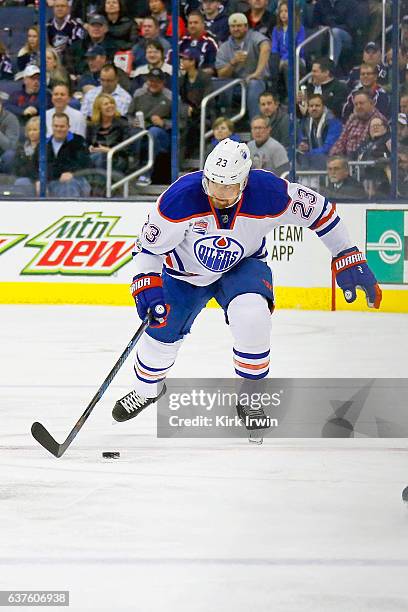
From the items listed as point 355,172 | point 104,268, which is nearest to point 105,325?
point 104,268

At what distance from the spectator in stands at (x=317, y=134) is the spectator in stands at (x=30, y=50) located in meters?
2.24

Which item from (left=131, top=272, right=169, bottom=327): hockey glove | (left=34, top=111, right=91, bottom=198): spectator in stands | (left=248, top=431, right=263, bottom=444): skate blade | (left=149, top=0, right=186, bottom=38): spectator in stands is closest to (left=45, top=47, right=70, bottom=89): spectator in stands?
(left=34, top=111, right=91, bottom=198): spectator in stands

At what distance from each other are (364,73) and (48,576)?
7.08 meters

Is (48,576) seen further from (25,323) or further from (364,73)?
(364,73)

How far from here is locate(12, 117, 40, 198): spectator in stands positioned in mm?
9953

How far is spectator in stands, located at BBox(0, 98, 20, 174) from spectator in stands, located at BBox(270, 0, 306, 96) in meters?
2.07

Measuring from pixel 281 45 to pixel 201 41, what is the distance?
0.72 metres

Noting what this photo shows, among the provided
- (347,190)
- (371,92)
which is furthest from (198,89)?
(347,190)

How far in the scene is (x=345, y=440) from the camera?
14.3ft

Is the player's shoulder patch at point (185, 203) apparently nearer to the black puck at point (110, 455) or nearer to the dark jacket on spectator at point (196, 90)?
the black puck at point (110, 455)

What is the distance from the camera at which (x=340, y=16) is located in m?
A: 9.37

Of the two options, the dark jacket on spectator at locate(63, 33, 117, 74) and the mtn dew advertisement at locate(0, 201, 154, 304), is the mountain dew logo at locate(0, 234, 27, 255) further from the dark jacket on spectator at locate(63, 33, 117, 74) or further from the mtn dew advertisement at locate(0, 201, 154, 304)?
the dark jacket on spectator at locate(63, 33, 117, 74)

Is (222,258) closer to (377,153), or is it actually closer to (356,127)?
(377,153)

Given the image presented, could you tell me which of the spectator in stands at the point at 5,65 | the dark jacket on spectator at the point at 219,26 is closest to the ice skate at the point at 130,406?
the dark jacket on spectator at the point at 219,26
